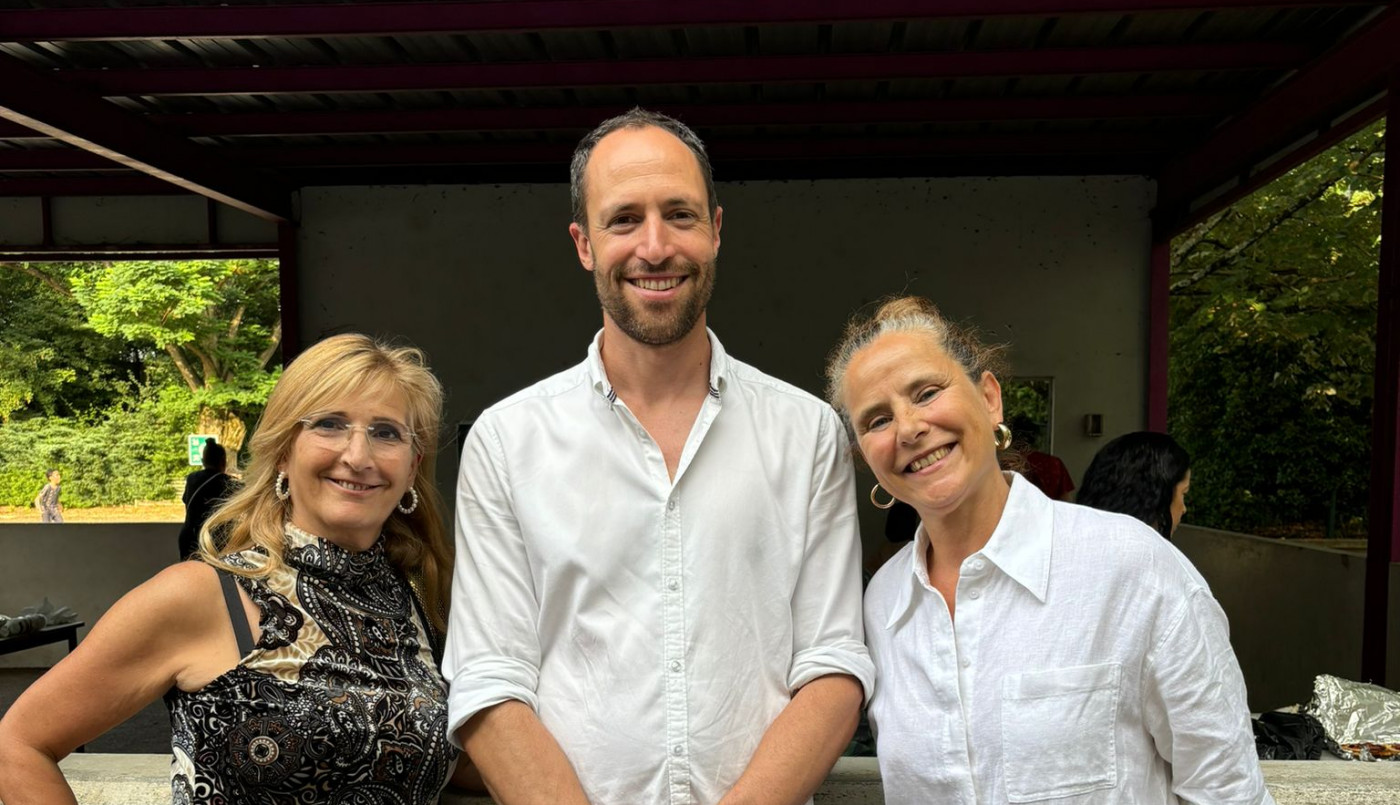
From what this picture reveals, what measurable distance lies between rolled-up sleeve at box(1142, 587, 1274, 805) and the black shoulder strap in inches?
53.9

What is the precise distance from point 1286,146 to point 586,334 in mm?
5754

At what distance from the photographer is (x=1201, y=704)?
4.61 feet

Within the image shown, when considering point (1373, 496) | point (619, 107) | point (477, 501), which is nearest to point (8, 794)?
point (477, 501)

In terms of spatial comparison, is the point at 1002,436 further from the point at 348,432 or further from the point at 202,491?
the point at 202,491

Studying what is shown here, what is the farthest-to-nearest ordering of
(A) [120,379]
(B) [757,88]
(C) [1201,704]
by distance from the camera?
1. (A) [120,379]
2. (B) [757,88]
3. (C) [1201,704]

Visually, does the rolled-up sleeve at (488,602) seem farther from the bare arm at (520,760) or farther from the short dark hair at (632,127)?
the short dark hair at (632,127)

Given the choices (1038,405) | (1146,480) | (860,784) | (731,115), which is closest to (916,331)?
(860,784)

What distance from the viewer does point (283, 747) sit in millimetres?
1564

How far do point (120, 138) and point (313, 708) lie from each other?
21.4ft

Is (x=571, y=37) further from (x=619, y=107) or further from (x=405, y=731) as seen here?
(x=405, y=731)

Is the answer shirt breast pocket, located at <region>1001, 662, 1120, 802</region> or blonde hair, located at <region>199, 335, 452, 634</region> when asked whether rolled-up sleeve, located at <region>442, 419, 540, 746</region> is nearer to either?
blonde hair, located at <region>199, 335, 452, 634</region>

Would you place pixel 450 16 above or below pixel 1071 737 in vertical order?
above

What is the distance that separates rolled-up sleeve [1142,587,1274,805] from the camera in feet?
4.62

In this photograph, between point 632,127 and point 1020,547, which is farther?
point 632,127
